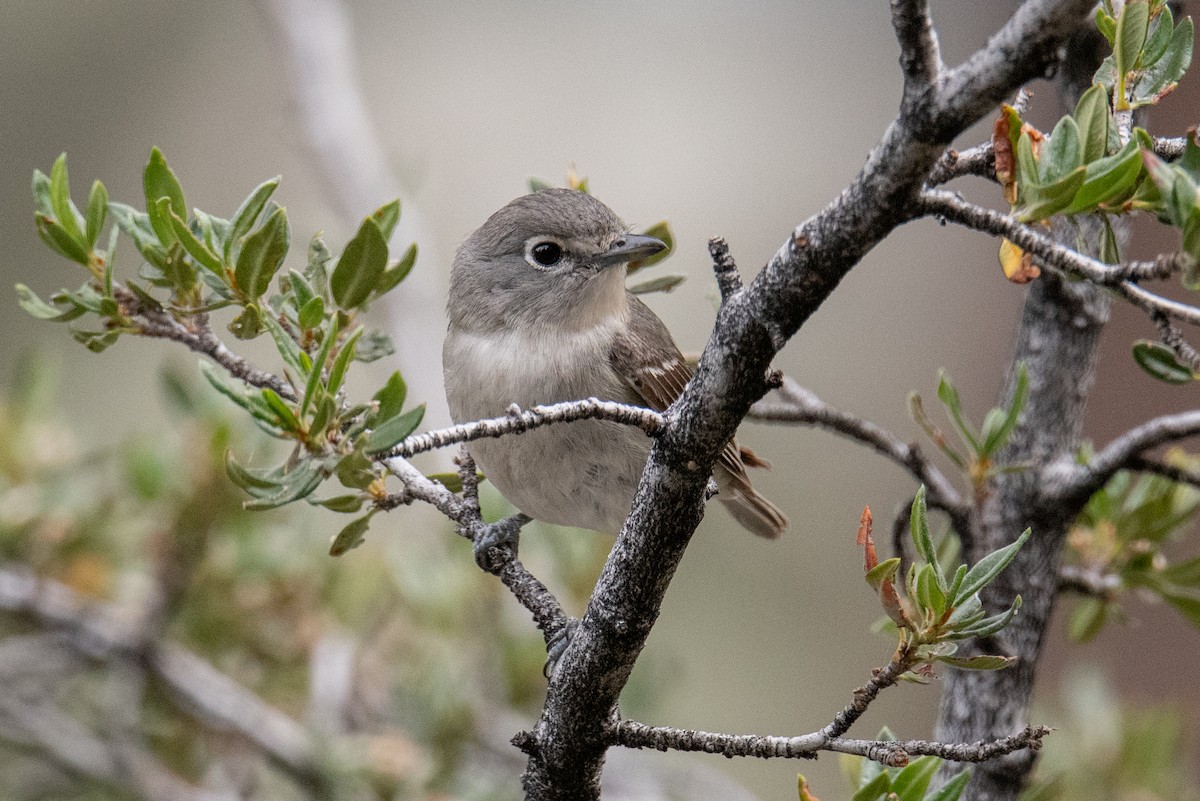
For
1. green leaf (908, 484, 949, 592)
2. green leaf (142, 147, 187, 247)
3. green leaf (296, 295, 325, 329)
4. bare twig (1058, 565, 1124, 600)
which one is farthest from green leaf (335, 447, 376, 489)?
bare twig (1058, 565, 1124, 600)

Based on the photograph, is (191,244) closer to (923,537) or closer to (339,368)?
(339,368)

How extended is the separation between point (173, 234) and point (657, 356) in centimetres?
142

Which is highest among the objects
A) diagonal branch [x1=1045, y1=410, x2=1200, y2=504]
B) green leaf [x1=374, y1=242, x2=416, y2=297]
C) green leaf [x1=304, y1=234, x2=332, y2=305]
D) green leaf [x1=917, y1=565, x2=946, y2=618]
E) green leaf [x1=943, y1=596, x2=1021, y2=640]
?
diagonal branch [x1=1045, y1=410, x2=1200, y2=504]

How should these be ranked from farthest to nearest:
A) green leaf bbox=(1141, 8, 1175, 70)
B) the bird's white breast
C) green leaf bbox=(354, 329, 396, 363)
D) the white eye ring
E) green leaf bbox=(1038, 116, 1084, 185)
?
the white eye ring, the bird's white breast, green leaf bbox=(354, 329, 396, 363), green leaf bbox=(1141, 8, 1175, 70), green leaf bbox=(1038, 116, 1084, 185)

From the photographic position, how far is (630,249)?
2826 millimetres

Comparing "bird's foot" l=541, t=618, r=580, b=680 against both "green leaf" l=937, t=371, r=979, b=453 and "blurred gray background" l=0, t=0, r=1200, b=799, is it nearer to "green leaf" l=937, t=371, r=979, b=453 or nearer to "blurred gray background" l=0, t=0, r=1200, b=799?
"green leaf" l=937, t=371, r=979, b=453

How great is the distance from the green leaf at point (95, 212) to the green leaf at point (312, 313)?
1.40 feet

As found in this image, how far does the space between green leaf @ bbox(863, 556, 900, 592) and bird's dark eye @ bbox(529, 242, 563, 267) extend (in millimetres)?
1760

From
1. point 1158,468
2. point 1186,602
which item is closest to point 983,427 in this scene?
point 1158,468

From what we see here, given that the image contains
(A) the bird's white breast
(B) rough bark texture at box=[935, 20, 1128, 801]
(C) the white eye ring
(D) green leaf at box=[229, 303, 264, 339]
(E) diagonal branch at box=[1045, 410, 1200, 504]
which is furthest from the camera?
(C) the white eye ring

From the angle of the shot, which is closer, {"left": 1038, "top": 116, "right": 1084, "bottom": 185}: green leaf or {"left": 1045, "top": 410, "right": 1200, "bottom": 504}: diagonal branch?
{"left": 1038, "top": 116, "right": 1084, "bottom": 185}: green leaf

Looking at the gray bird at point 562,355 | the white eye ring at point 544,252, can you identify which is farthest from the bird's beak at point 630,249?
the white eye ring at point 544,252

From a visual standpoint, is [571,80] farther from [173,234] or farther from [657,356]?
[173,234]

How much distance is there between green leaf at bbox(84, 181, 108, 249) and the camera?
194 centimetres
